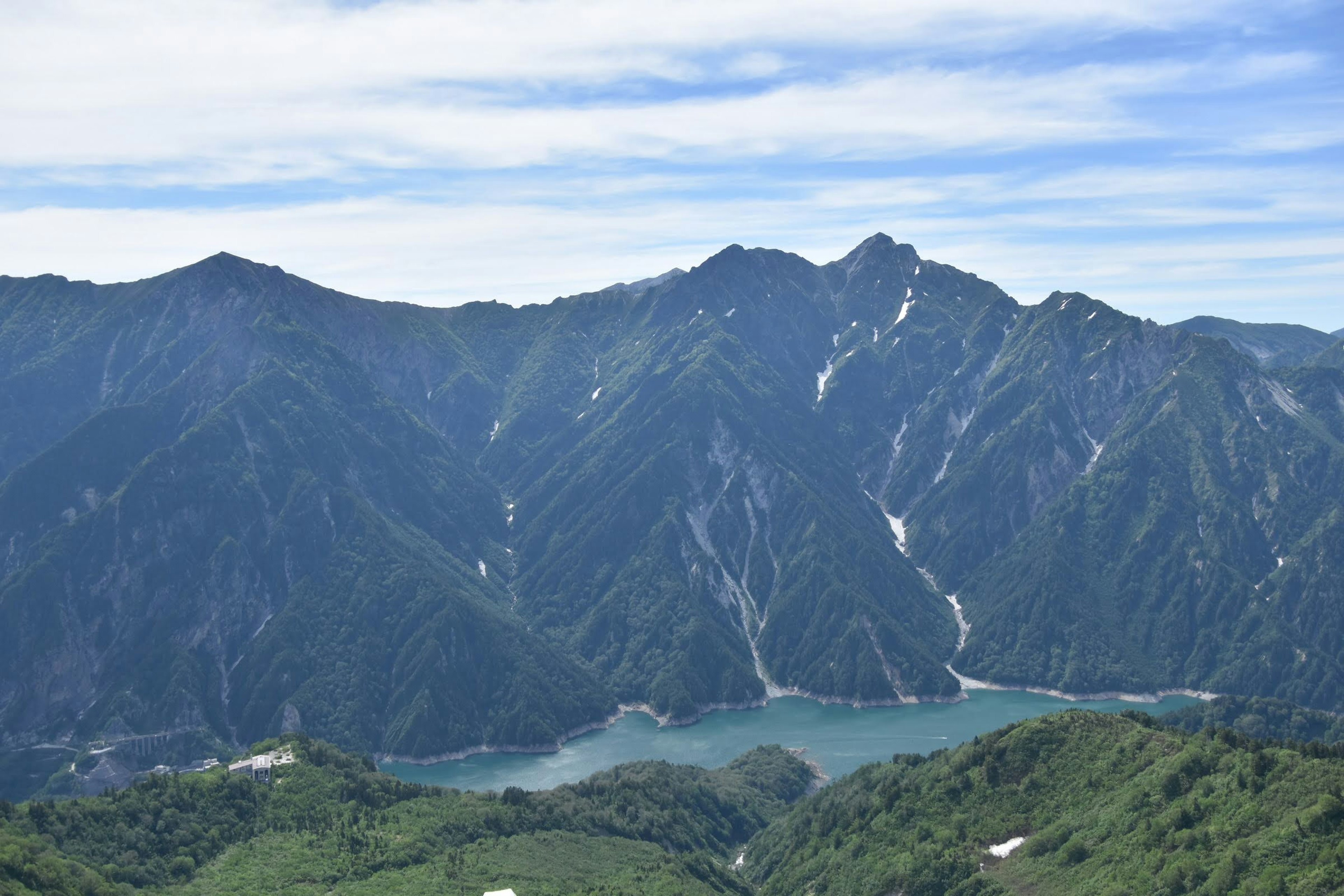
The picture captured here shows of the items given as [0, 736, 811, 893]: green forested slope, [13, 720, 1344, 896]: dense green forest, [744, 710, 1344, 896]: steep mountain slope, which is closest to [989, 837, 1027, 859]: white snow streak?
[744, 710, 1344, 896]: steep mountain slope

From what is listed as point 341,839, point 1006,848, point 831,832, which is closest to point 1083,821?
point 1006,848

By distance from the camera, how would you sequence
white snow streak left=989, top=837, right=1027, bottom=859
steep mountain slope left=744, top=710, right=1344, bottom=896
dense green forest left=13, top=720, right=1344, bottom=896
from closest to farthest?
1. steep mountain slope left=744, top=710, right=1344, bottom=896
2. dense green forest left=13, top=720, right=1344, bottom=896
3. white snow streak left=989, top=837, right=1027, bottom=859

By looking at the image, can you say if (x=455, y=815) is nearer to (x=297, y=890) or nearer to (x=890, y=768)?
(x=297, y=890)

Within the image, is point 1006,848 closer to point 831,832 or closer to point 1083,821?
point 1083,821

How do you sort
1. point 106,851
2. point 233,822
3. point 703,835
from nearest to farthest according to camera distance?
point 106,851, point 233,822, point 703,835

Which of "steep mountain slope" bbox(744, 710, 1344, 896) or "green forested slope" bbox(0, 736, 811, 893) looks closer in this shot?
"steep mountain slope" bbox(744, 710, 1344, 896)

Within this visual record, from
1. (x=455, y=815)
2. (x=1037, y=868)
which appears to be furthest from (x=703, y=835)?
(x=1037, y=868)

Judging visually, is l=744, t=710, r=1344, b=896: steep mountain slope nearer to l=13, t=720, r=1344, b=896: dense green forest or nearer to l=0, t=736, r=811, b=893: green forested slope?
l=13, t=720, r=1344, b=896: dense green forest

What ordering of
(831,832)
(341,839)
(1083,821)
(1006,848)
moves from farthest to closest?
(831,832) < (341,839) < (1006,848) < (1083,821)
